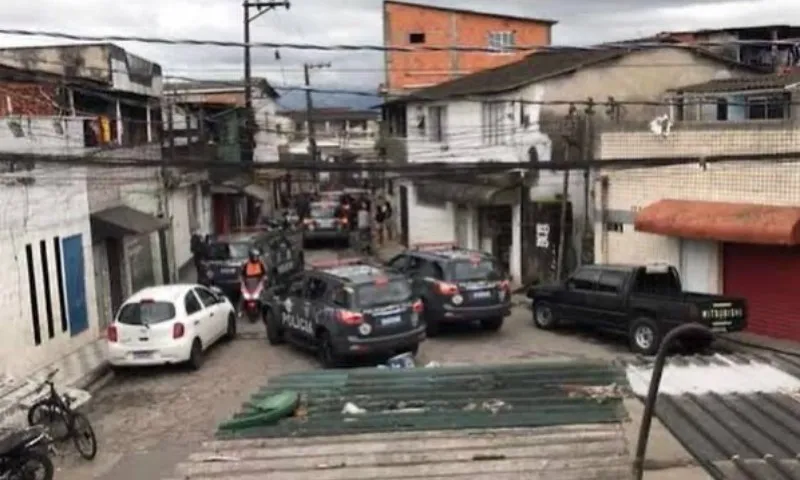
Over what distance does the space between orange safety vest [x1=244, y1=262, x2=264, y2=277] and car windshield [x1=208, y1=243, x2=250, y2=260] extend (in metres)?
3.28

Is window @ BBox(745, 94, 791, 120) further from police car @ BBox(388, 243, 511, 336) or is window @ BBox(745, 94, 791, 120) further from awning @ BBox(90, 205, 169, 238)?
awning @ BBox(90, 205, 169, 238)

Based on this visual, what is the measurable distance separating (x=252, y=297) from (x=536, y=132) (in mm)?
11013

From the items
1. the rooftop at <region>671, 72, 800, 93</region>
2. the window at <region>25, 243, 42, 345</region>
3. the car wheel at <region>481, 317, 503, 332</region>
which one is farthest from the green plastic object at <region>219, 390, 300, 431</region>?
the rooftop at <region>671, 72, 800, 93</region>

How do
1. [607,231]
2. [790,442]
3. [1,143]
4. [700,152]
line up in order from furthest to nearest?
[607,231]
[700,152]
[1,143]
[790,442]

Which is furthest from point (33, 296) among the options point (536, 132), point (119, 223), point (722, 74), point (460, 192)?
point (722, 74)

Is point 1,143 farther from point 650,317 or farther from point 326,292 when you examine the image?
point 650,317

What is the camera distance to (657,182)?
23.4 m

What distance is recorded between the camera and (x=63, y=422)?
43.9 ft

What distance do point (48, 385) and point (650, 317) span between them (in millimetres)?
11372

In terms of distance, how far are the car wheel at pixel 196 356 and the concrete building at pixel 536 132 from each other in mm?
11036

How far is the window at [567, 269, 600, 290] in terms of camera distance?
2083 centimetres

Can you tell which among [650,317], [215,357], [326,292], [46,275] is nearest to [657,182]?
[650,317]

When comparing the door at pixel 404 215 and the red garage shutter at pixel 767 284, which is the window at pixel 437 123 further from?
the red garage shutter at pixel 767 284

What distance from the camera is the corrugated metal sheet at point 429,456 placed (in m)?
5.84
